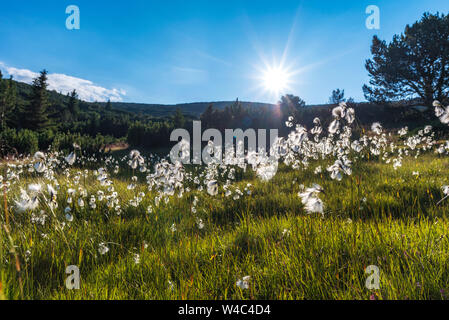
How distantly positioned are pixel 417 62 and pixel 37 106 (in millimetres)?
53922

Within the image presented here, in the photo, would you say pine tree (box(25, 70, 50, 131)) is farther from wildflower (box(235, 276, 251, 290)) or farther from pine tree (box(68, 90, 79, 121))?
wildflower (box(235, 276, 251, 290))

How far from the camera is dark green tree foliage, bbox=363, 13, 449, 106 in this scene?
23.8 m

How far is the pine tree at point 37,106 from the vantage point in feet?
125

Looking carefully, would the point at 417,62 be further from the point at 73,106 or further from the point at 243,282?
the point at 73,106

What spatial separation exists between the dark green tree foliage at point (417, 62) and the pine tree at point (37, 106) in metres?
48.9

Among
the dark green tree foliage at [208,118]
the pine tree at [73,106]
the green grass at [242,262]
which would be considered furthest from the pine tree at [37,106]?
the green grass at [242,262]

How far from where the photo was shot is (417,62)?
25250 millimetres

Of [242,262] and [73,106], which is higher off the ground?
[73,106]

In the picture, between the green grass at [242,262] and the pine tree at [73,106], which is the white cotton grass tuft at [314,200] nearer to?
the green grass at [242,262]

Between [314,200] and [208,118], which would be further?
[208,118]

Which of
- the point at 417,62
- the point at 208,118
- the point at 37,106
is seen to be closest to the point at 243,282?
the point at 208,118

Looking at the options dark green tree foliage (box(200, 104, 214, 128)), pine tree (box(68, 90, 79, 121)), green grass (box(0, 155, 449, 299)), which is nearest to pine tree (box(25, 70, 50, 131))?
pine tree (box(68, 90, 79, 121))

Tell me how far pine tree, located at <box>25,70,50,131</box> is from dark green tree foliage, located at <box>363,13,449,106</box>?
48861mm
